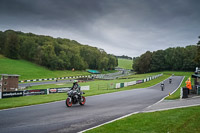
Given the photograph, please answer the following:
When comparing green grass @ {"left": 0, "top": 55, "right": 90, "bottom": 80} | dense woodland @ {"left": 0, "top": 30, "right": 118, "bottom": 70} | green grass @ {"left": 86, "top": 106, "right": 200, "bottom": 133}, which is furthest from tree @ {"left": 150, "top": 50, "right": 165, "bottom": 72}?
green grass @ {"left": 86, "top": 106, "right": 200, "bottom": 133}

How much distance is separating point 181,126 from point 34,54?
90937 millimetres

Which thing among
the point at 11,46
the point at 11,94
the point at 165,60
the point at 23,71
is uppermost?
the point at 11,46

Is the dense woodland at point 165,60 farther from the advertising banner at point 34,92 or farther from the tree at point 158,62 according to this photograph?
the advertising banner at point 34,92

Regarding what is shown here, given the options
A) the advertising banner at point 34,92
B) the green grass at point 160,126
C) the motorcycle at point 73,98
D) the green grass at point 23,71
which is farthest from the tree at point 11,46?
the green grass at point 160,126

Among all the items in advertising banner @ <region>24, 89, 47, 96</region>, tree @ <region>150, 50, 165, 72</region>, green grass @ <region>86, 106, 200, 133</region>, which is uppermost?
tree @ <region>150, 50, 165, 72</region>

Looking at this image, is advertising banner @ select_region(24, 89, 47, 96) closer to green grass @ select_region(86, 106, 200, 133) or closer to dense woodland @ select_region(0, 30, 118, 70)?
green grass @ select_region(86, 106, 200, 133)

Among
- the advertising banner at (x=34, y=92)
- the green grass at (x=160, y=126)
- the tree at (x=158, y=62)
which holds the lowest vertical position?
the advertising banner at (x=34, y=92)

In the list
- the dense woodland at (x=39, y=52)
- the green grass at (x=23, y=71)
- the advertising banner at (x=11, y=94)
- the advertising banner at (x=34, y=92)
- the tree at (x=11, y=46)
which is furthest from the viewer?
the dense woodland at (x=39, y=52)

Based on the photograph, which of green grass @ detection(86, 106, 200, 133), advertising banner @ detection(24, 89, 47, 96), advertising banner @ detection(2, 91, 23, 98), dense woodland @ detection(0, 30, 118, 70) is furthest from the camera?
dense woodland @ detection(0, 30, 118, 70)

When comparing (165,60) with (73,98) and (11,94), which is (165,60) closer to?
(11,94)

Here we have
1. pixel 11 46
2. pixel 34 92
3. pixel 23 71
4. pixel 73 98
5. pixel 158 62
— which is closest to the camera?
pixel 73 98

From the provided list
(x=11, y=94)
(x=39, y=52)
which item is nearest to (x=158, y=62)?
(x=39, y=52)

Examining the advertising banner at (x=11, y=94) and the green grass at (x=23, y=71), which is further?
the green grass at (x=23, y=71)

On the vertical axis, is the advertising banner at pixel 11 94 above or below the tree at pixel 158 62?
below
